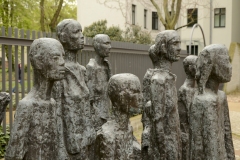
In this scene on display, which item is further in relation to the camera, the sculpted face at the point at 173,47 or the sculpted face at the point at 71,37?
the sculpted face at the point at 173,47

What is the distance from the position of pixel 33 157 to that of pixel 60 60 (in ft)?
2.98

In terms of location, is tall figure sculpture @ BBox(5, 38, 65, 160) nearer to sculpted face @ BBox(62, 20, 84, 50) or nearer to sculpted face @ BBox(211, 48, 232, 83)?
sculpted face @ BBox(62, 20, 84, 50)

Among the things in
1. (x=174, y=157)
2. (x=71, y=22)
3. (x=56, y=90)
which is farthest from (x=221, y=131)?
(x=71, y=22)

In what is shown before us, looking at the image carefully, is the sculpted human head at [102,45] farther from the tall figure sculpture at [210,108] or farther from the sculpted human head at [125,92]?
the sculpted human head at [125,92]

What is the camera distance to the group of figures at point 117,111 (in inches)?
127

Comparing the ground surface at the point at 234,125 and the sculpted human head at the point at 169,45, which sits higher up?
the sculpted human head at the point at 169,45

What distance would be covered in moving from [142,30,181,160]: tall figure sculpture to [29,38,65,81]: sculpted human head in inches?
59.6

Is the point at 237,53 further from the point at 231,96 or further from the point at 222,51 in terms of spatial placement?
the point at 222,51

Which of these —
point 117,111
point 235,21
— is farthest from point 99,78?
point 235,21

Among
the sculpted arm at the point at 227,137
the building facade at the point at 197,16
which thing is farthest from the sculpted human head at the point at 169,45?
the building facade at the point at 197,16

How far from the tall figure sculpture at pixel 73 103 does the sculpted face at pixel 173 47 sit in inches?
43.6

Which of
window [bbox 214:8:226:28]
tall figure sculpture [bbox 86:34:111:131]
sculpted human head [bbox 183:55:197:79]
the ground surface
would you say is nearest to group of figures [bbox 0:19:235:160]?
sculpted human head [bbox 183:55:197:79]

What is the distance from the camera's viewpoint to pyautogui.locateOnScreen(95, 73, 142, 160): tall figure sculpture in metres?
3.41

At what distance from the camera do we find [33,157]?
3.19 metres
